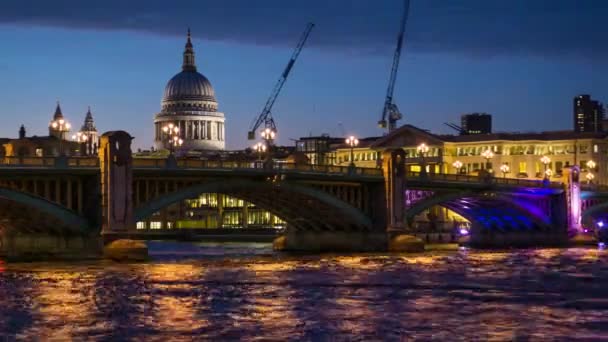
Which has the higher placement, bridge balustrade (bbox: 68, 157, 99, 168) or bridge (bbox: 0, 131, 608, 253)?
bridge balustrade (bbox: 68, 157, 99, 168)

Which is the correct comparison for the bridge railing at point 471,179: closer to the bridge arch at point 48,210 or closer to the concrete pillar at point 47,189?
the bridge arch at point 48,210

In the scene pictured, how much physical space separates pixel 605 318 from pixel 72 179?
4519cm

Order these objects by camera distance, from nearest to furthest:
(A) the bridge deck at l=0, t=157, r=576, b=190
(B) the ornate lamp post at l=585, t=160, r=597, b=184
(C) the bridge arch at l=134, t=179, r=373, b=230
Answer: (A) the bridge deck at l=0, t=157, r=576, b=190
(C) the bridge arch at l=134, t=179, r=373, b=230
(B) the ornate lamp post at l=585, t=160, r=597, b=184

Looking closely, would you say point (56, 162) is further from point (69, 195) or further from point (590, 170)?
point (590, 170)

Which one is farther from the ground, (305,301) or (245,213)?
(245,213)

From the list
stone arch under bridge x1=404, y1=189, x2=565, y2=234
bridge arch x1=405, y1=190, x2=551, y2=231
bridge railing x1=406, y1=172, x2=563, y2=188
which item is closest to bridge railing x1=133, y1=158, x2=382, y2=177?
bridge railing x1=406, y1=172, x2=563, y2=188

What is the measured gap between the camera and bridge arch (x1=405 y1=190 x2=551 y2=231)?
411 feet

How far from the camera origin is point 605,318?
162 feet

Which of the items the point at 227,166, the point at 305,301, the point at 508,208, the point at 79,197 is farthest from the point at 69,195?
the point at 508,208

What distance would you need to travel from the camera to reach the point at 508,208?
133m

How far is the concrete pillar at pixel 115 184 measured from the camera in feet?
274

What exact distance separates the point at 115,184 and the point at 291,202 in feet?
77.8

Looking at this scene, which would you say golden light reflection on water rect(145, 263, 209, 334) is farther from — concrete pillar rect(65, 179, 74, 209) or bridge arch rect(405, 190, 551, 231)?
bridge arch rect(405, 190, 551, 231)

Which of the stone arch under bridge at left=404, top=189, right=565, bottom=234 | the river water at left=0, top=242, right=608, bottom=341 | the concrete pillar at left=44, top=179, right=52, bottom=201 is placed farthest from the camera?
the stone arch under bridge at left=404, top=189, right=565, bottom=234
